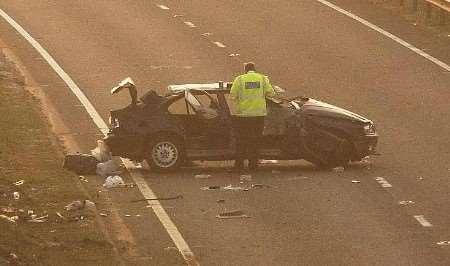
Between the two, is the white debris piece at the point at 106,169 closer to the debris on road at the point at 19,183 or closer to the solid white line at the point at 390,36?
the debris on road at the point at 19,183

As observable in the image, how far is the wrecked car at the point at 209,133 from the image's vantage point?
A: 90.8ft

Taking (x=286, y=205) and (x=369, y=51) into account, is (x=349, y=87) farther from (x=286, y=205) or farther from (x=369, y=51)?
(x=286, y=205)

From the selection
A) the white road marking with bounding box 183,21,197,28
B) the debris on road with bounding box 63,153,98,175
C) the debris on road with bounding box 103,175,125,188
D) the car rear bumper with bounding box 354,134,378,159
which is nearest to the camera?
the debris on road with bounding box 103,175,125,188

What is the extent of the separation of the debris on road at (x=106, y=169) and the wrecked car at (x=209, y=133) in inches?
15.8

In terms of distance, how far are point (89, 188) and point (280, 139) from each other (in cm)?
347

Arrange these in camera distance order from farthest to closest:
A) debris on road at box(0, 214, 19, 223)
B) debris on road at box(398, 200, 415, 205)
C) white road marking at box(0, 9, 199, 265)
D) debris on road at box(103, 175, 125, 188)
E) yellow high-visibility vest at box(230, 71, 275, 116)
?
yellow high-visibility vest at box(230, 71, 275, 116), debris on road at box(103, 175, 125, 188), debris on road at box(398, 200, 415, 205), debris on road at box(0, 214, 19, 223), white road marking at box(0, 9, 199, 265)

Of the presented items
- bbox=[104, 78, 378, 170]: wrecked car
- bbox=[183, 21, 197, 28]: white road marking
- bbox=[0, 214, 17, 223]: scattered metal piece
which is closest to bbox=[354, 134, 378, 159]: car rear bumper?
bbox=[104, 78, 378, 170]: wrecked car

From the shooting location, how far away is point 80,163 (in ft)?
88.9

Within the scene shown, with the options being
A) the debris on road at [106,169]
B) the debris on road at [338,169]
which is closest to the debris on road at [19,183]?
the debris on road at [106,169]

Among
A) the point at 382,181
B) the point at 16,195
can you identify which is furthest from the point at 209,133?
the point at 16,195

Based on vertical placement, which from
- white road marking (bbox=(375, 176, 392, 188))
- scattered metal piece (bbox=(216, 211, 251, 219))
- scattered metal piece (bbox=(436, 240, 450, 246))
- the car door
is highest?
the car door

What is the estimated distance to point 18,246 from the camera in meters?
20.5

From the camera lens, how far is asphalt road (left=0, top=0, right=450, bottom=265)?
22.6 meters

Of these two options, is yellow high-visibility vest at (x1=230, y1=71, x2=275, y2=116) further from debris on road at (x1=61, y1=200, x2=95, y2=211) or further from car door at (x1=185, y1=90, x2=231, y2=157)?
→ debris on road at (x1=61, y1=200, x2=95, y2=211)
